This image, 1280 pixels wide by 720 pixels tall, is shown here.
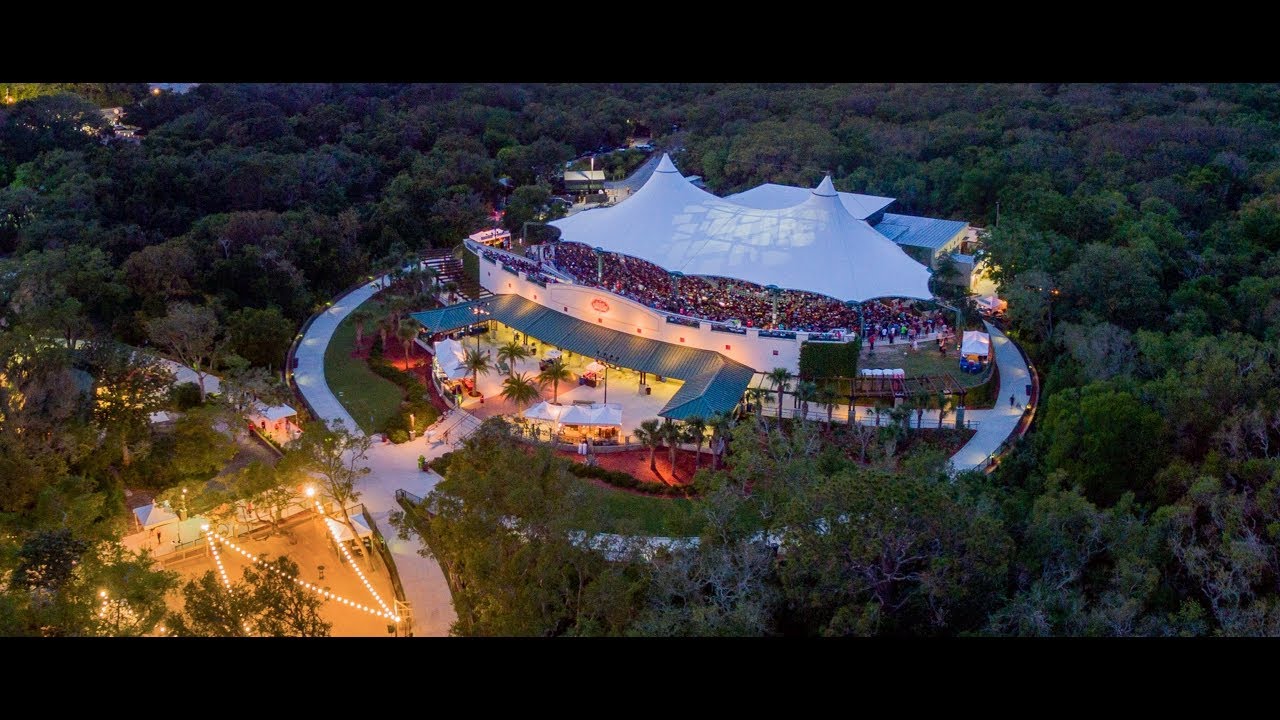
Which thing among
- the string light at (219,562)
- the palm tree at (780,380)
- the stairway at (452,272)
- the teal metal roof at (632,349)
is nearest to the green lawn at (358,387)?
the teal metal roof at (632,349)

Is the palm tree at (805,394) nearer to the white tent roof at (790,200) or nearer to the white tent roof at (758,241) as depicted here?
the white tent roof at (758,241)

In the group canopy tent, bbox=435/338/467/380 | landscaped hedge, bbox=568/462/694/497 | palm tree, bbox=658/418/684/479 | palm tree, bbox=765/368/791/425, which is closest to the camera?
landscaped hedge, bbox=568/462/694/497

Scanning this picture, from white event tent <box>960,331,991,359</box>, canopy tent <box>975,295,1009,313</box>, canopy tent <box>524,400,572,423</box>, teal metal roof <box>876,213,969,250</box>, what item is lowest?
canopy tent <box>524,400,572,423</box>

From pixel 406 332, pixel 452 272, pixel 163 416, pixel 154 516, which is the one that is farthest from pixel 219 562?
pixel 452 272

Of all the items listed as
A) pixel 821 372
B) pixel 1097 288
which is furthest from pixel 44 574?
pixel 1097 288

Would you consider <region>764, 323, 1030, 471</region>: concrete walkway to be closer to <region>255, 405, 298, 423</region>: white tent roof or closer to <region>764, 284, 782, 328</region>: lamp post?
<region>764, 284, 782, 328</region>: lamp post

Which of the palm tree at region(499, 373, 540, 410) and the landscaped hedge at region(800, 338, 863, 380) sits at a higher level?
the landscaped hedge at region(800, 338, 863, 380)

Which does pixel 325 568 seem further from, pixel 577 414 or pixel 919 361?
pixel 919 361

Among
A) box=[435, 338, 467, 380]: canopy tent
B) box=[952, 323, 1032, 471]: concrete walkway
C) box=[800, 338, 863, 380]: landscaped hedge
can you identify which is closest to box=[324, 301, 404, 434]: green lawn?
box=[435, 338, 467, 380]: canopy tent
